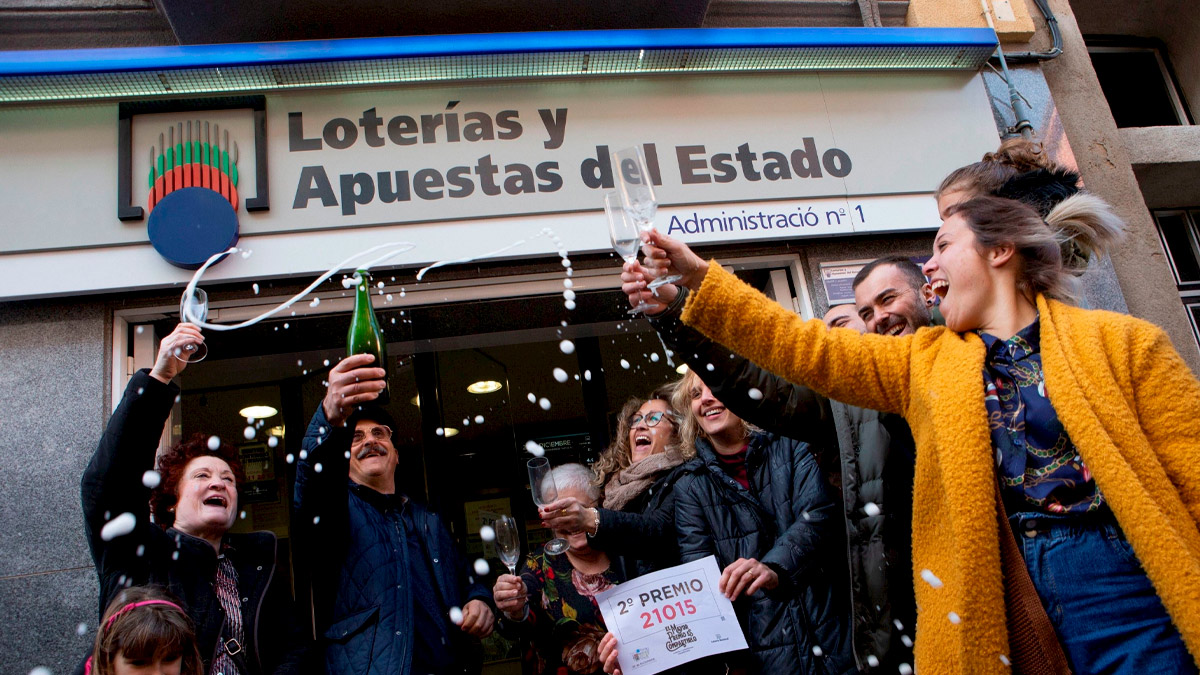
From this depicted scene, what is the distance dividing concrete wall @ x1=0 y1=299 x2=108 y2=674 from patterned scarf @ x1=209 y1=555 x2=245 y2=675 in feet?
4.30

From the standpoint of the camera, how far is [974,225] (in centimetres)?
218

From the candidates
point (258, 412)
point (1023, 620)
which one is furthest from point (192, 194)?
point (1023, 620)

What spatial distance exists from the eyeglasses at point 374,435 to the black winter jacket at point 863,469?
200 centimetres

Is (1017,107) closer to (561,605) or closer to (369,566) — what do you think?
(561,605)

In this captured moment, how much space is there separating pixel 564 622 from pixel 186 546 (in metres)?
1.57

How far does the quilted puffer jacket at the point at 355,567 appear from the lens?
3164mm

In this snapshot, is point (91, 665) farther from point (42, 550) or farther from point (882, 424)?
point (882, 424)

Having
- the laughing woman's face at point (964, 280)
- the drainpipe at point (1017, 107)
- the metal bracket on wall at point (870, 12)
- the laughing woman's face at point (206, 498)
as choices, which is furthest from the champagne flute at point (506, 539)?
the metal bracket on wall at point (870, 12)

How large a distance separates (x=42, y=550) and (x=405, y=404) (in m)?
2.78

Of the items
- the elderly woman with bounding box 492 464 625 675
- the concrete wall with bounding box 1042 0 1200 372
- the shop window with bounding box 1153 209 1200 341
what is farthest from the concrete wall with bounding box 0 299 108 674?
the shop window with bounding box 1153 209 1200 341

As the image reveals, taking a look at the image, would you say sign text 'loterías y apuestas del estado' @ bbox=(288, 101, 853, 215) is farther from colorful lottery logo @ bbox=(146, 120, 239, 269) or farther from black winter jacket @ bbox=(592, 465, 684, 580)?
black winter jacket @ bbox=(592, 465, 684, 580)

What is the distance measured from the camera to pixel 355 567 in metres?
3.35

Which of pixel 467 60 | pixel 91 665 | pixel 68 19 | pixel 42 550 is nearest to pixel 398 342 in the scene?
pixel 467 60

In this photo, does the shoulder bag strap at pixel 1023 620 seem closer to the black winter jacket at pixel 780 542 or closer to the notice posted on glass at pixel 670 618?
the black winter jacket at pixel 780 542
